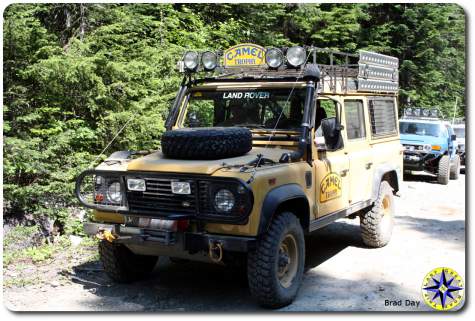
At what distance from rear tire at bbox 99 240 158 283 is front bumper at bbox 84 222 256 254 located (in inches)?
29.5

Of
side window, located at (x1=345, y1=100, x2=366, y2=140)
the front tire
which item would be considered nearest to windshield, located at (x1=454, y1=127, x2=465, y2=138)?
side window, located at (x1=345, y1=100, x2=366, y2=140)

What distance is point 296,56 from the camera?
223 inches

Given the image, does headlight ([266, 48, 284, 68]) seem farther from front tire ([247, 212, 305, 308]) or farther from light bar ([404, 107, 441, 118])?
light bar ([404, 107, 441, 118])

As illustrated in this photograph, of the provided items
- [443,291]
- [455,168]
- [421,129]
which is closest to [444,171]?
[455,168]

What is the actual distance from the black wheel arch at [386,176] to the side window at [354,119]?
0.59 meters

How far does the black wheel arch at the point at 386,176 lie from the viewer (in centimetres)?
700

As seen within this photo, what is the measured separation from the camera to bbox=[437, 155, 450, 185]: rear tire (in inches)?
550

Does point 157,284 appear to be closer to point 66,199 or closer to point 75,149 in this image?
point 66,199

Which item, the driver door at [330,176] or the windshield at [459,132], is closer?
Answer: the driver door at [330,176]

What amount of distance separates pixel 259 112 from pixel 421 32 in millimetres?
6850

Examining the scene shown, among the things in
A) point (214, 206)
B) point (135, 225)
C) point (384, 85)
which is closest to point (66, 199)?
point (135, 225)

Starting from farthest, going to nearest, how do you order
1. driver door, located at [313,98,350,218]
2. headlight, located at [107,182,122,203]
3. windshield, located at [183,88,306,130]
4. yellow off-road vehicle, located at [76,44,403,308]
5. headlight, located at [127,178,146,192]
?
windshield, located at [183,88,306,130] → driver door, located at [313,98,350,218] → headlight, located at [107,182,122,203] → headlight, located at [127,178,146,192] → yellow off-road vehicle, located at [76,44,403,308]

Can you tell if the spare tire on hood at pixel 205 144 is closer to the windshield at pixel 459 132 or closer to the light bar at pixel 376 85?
the light bar at pixel 376 85

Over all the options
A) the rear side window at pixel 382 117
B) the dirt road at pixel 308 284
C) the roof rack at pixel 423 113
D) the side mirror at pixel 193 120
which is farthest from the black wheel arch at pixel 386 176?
the roof rack at pixel 423 113
